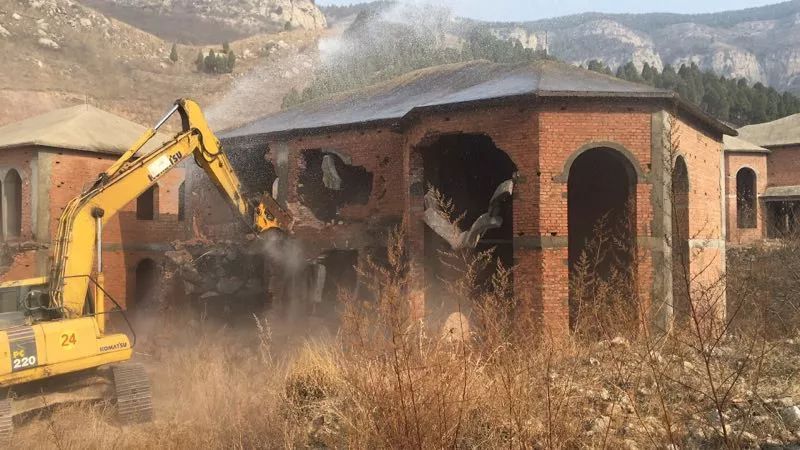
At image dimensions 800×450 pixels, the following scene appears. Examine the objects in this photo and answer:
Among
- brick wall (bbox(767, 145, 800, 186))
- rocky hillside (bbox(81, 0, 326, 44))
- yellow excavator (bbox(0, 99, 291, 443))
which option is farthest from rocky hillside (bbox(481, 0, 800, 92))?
yellow excavator (bbox(0, 99, 291, 443))

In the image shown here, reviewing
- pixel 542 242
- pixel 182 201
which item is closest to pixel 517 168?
pixel 542 242

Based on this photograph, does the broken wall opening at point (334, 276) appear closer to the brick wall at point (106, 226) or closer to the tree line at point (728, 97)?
the brick wall at point (106, 226)

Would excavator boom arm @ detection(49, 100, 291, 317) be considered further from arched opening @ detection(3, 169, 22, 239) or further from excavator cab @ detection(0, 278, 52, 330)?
arched opening @ detection(3, 169, 22, 239)

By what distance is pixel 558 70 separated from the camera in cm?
1455

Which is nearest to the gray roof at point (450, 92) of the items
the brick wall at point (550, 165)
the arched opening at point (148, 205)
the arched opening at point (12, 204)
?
the brick wall at point (550, 165)

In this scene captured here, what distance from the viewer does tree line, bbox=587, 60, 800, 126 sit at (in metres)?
48.6

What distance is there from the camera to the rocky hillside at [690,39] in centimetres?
14320

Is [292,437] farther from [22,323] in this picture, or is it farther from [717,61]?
[717,61]

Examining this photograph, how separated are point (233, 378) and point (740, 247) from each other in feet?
75.8

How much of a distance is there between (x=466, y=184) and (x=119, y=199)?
811 centimetres

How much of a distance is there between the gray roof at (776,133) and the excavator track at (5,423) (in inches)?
1375

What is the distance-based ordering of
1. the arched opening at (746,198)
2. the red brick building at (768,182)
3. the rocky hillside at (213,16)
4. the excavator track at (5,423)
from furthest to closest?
the rocky hillside at (213,16), the arched opening at (746,198), the red brick building at (768,182), the excavator track at (5,423)

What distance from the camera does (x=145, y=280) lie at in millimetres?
21188

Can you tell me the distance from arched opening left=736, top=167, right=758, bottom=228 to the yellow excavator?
29820mm
